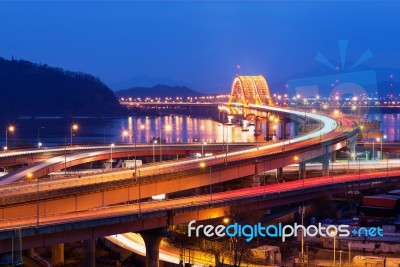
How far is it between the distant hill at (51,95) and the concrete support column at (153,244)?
2661 inches

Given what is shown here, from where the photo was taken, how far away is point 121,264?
13.6 metres

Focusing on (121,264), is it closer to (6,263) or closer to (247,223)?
(247,223)

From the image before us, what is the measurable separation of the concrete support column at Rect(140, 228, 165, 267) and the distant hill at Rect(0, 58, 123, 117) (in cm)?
6758

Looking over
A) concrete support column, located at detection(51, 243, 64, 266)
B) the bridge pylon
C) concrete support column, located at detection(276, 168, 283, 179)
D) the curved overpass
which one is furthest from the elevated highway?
the bridge pylon

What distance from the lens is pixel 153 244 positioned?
11898mm

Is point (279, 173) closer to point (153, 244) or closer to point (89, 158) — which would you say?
point (89, 158)

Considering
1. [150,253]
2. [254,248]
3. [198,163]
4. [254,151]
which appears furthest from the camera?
[254,151]

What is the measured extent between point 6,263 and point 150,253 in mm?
2732

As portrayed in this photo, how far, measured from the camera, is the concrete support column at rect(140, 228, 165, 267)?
38.7 ft

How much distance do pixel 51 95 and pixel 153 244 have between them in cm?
7591

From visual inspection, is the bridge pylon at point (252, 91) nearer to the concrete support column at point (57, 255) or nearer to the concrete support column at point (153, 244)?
the concrete support column at point (57, 255)

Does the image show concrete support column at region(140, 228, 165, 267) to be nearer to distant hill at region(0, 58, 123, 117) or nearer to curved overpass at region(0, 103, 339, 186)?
curved overpass at region(0, 103, 339, 186)

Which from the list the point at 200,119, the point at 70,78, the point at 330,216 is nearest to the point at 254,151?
the point at 330,216

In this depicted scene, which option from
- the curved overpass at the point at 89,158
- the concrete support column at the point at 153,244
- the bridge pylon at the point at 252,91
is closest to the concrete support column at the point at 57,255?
the concrete support column at the point at 153,244
